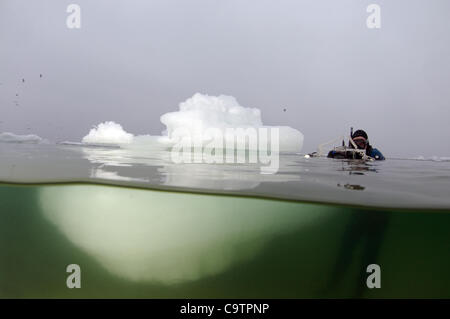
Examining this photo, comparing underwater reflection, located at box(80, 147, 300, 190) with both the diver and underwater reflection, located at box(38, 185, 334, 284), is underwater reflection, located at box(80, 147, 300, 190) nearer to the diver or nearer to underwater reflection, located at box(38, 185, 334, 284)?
underwater reflection, located at box(38, 185, 334, 284)

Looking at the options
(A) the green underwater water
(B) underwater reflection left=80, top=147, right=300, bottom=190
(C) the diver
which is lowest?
(A) the green underwater water

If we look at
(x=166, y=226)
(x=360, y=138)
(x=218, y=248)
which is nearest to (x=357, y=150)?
(x=360, y=138)

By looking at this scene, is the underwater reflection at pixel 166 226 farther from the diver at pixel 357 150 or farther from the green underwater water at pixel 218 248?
the diver at pixel 357 150

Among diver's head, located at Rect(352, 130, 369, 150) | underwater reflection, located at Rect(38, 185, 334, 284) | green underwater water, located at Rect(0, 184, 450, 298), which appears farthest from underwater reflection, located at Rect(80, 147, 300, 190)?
diver's head, located at Rect(352, 130, 369, 150)

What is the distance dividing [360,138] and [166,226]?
423 inches

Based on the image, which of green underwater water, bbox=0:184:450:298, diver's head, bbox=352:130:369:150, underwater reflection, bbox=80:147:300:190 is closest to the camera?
green underwater water, bbox=0:184:450:298

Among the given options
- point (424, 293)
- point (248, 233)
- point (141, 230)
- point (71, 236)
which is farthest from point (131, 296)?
point (424, 293)

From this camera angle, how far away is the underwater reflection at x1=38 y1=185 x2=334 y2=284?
323 centimetres

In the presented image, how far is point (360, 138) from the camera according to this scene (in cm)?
1151

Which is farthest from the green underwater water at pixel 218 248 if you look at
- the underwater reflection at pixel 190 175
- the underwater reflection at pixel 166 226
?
the underwater reflection at pixel 190 175

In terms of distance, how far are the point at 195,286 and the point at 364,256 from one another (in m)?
2.13
